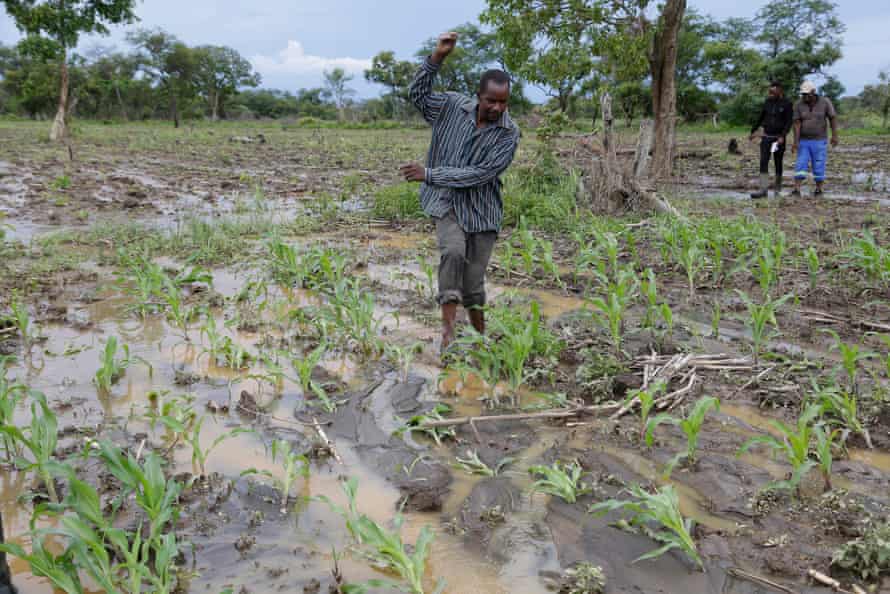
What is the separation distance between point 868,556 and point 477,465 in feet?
4.46

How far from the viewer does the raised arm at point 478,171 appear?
3680 mm

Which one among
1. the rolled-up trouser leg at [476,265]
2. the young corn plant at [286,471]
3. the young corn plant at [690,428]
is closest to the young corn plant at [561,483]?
the young corn plant at [690,428]

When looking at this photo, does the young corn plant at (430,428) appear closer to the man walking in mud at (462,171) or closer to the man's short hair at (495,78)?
the man walking in mud at (462,171)

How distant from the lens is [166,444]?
9.76ft

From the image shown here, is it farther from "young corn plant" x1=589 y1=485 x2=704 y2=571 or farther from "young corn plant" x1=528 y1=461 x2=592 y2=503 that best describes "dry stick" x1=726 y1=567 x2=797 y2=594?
"young corn plant" x1=528 y1=461 x2=592 y2=503

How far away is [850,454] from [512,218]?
5.46 meters

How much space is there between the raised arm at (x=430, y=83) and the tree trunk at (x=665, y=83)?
845 cm

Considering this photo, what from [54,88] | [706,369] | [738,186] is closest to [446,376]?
[706,369]

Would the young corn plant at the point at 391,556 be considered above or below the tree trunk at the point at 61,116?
below

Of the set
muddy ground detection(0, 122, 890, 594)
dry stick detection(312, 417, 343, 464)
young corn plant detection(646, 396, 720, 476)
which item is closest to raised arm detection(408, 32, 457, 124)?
muddy ground detection(0, 122, 890, 594)

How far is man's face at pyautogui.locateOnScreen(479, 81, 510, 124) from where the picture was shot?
3490mm

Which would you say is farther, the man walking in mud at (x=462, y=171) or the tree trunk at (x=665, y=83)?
the tree trunk at (x=665, y=83)

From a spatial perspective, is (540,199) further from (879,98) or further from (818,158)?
(879,98)

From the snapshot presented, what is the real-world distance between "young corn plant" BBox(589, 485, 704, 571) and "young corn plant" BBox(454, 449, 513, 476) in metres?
0.48
